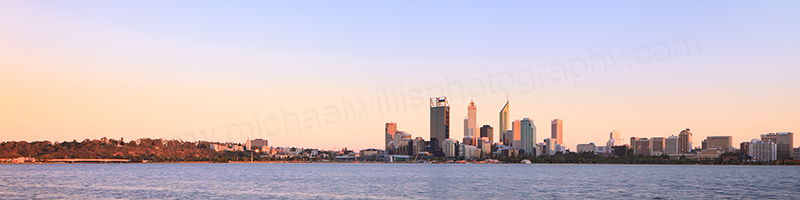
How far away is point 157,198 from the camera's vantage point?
67.4m

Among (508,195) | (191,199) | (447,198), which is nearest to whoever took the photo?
(191,199)

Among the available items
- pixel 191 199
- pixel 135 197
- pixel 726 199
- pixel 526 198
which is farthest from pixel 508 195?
pixel 135 197

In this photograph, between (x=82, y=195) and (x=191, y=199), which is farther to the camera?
(x=82, y=195)

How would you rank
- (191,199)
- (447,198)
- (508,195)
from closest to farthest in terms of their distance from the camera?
(191,199), (447,198), (508,195)

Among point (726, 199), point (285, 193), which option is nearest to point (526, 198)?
point (726, 199)

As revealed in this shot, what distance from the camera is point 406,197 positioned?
7250cm

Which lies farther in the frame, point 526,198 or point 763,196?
point 763,196

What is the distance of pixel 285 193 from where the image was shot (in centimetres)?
7712

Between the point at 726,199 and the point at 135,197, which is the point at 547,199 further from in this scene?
the point at 135,197

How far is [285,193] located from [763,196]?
2177 inches

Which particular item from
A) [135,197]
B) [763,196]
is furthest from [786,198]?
[135,197]

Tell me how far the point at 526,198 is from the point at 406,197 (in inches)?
510

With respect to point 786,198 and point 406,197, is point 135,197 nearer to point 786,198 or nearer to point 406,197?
point 406,197

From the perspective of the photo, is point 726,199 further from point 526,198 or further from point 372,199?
point 372,199
